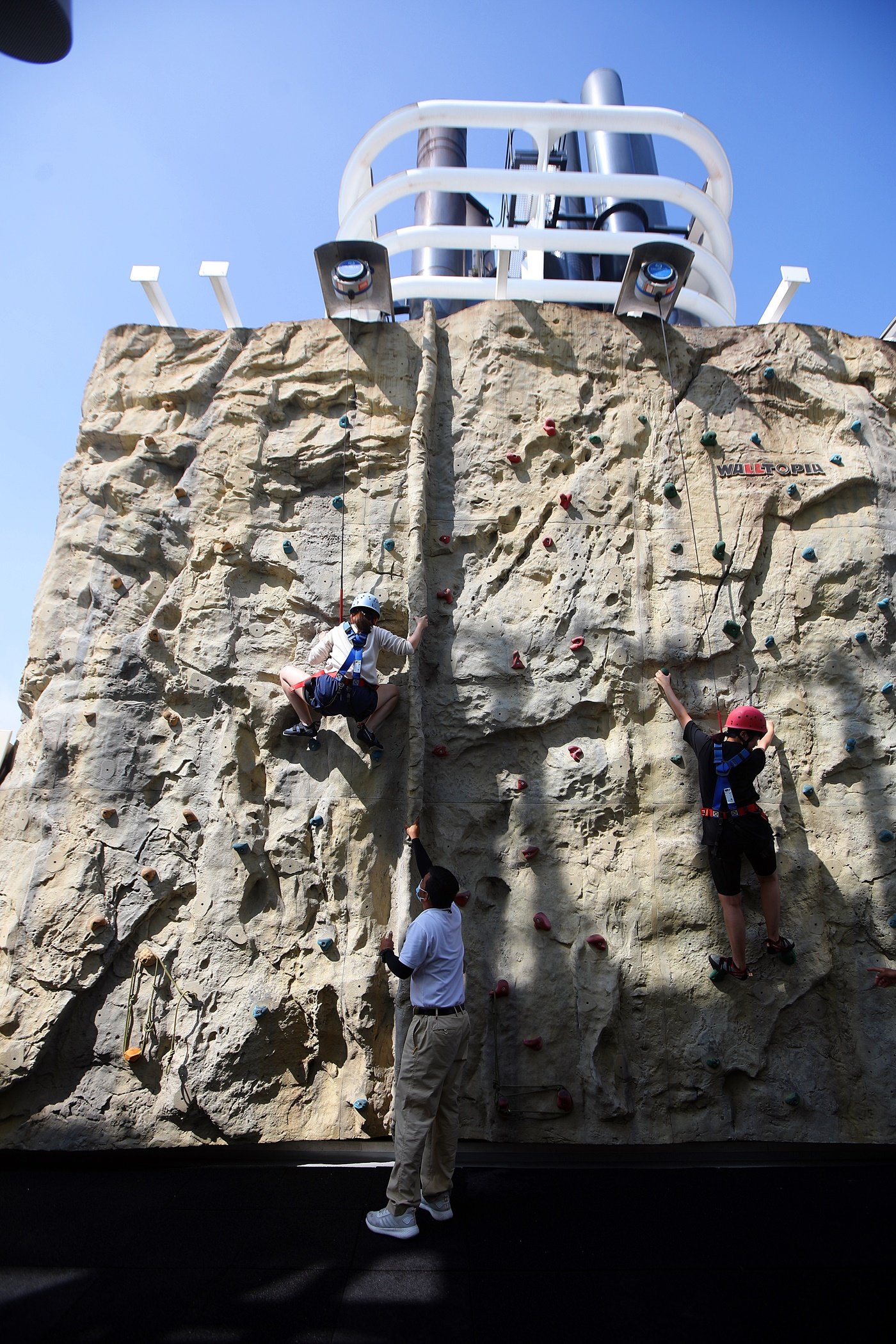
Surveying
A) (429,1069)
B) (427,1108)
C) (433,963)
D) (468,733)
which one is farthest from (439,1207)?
(468,733)

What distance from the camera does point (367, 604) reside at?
410 centimetres

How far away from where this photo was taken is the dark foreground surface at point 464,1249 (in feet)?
7.93

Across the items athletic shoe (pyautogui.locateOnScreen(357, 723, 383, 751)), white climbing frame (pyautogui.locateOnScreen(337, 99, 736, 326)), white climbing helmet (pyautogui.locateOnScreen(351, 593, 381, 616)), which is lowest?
athletic shoe (pyautogui.locateOnScreen(357, 723, 383, 751))

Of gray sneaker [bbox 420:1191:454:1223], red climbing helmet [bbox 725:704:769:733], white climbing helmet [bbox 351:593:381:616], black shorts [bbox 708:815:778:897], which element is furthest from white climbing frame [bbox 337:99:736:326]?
gray sneaker [bbox 420:1191:454:1223]

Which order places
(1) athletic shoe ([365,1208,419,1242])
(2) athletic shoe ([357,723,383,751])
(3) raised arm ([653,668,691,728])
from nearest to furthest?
(1) athletic shoe ([365,1208,419,1242]), (2) athletic shoe ([357,723,383,751]), (3) raised arm ([653,668,691,728])

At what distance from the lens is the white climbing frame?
595cm

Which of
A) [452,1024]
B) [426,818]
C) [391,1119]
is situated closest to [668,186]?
[426,818]

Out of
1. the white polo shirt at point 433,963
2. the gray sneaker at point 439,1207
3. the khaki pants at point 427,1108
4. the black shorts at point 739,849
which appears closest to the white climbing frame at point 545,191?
the black shorts at point 739,849

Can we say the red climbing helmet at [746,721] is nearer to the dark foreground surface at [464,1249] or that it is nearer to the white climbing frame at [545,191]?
the dark foreground surface at [464,1249]

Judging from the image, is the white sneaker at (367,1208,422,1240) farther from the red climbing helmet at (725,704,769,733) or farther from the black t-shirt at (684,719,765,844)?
the red climbing helmet at (725,704,769,733)

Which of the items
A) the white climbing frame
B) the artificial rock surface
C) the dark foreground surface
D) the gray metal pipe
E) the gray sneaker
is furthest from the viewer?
the gray metal pipe

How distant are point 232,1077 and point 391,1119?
31.4 inches

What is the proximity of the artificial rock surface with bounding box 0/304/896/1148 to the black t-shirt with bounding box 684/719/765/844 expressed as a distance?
0.95 feet

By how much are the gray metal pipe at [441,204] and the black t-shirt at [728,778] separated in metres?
7.76
